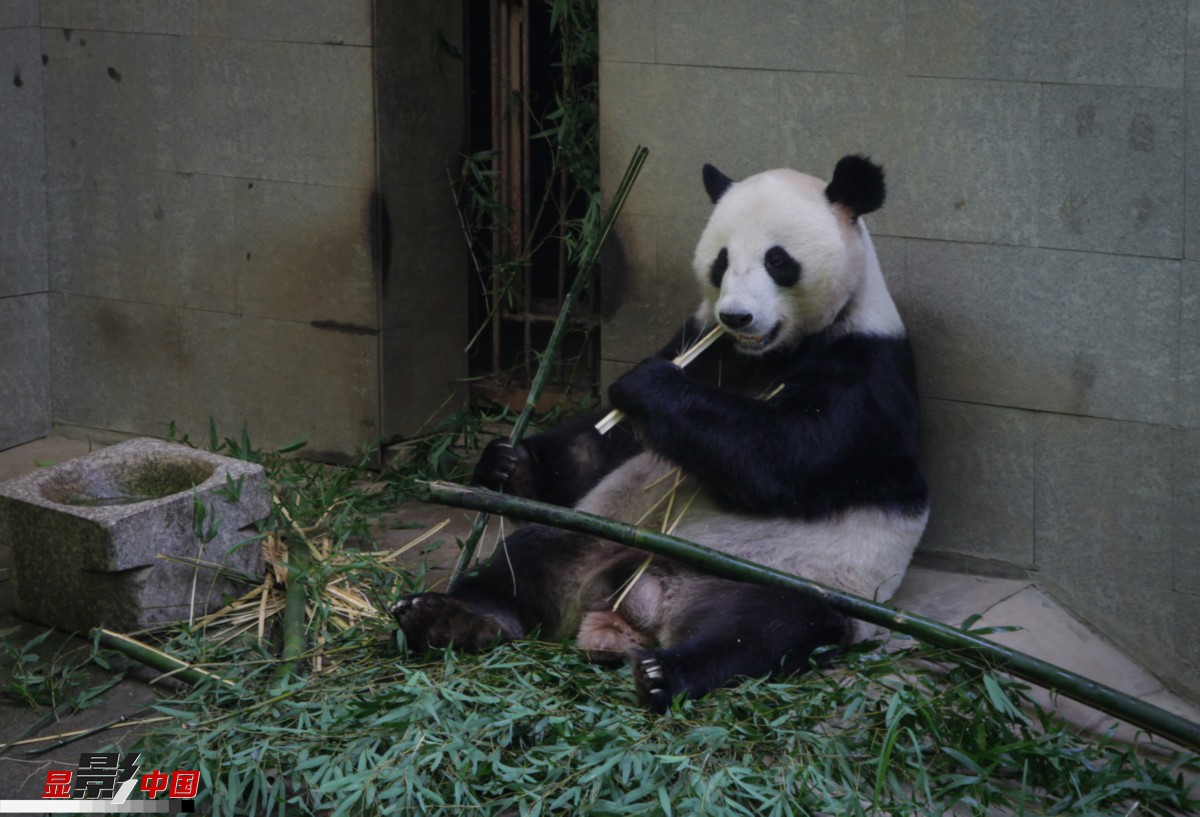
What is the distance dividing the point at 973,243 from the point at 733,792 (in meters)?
1.96

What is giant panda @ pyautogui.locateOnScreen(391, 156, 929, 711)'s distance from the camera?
388cm

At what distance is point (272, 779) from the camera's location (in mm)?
3418

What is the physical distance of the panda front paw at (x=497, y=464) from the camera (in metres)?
4.28

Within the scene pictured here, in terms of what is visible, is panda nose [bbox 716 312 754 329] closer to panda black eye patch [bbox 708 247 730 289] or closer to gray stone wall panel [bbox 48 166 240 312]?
panda black eye patch [bbox 708 247 730 289]

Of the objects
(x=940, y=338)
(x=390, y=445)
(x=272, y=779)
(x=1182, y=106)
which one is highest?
(x=1182, y=106)

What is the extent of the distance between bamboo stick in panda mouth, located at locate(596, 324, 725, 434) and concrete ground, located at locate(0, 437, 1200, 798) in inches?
38.3

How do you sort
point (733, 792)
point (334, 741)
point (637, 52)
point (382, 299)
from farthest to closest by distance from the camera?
point (382, 299), point (637, 52), point (334, 741), point (733, 792)

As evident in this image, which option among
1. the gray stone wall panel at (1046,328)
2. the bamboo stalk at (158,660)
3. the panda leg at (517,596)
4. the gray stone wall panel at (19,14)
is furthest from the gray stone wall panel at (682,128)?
the gray stone wall panel at (19,14)

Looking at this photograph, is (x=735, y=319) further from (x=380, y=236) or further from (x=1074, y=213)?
(x=380, y=236)

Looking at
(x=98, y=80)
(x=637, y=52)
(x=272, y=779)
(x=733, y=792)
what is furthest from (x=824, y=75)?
(x=98, y=80)

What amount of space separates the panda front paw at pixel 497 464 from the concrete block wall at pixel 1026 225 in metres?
1.07

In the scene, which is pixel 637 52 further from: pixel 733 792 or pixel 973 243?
pixel 733 792

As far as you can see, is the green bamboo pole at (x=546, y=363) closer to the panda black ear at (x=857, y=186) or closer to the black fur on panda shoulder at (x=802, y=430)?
the black fur on panda shoulder at (x=802, y=430)

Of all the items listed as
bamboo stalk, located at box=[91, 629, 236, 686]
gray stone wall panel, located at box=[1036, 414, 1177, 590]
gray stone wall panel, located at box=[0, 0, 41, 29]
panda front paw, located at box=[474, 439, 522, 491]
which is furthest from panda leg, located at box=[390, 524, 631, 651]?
gray stone wall panel, located at box=[0, 0, 41, 29]
